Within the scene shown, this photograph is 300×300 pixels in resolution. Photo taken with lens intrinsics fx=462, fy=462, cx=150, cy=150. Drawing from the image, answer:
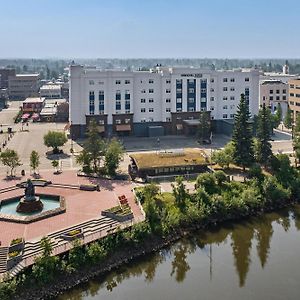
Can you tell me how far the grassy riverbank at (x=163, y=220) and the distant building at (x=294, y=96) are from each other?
24.7 meters

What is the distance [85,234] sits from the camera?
20.9 meters

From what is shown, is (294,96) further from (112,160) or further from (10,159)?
(10,159)

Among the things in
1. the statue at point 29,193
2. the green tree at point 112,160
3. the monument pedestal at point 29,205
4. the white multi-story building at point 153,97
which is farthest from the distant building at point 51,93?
the monument pedestal at point 29,205

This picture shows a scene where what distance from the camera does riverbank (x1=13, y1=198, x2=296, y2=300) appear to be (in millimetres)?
17250

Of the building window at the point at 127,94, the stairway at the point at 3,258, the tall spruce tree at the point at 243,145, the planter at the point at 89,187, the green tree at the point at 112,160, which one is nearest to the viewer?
the stairway at the point at 3,258

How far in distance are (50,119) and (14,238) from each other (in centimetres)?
4199

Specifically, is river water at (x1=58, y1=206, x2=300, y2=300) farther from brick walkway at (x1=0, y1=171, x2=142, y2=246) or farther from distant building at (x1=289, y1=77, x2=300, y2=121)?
distant building at (x1=289, y1=77, x2=300, y2=121)

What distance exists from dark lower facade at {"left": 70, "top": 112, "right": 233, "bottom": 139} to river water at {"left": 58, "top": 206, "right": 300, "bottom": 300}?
2261 centimetres

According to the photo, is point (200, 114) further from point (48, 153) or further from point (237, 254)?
point (237, 254)

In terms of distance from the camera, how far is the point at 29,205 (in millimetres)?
24469

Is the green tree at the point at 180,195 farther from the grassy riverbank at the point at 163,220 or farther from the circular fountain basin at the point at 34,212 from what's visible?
the circular fountain basin at the point at 34,212

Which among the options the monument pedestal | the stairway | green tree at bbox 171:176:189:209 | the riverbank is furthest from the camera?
green tree at bbox 171:176:189:209

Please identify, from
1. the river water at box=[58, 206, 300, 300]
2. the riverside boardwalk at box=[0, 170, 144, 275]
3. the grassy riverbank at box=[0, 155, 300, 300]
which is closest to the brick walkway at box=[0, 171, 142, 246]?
the riverside boardwalk at box=[0, 170, 144, 275]

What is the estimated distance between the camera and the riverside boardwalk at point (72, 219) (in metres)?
20.0
